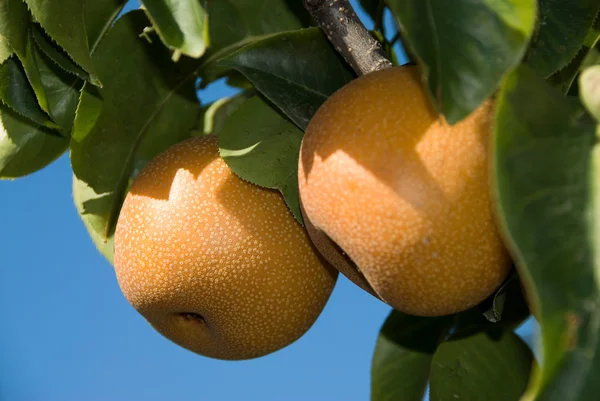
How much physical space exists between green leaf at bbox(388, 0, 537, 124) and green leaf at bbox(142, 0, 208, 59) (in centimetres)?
18

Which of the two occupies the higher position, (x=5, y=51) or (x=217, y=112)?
(x=5, y=51)

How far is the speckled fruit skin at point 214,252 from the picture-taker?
0.98 metres

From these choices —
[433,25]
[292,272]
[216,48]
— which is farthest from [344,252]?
[216,48]

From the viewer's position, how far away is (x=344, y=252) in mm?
866

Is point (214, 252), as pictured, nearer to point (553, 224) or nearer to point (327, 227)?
point (327, 227)

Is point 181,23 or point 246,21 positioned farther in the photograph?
point 246,21

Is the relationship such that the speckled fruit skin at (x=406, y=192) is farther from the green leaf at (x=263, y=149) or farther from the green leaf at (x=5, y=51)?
the green leaf at (x=5, y=51)

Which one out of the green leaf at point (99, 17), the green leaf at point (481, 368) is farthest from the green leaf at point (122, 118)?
the green leaf at point (481, 368)

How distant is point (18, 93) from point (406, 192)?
1.83 feet

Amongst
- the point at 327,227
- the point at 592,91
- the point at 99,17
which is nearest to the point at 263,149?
the point at 327,227

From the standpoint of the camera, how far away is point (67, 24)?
2.98 feet

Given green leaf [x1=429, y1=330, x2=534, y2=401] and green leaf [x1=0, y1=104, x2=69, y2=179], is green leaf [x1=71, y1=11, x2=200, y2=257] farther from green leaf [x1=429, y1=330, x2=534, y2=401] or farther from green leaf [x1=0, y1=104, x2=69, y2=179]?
green leaf [x1=429, y1=330, x2=534, y2=401]

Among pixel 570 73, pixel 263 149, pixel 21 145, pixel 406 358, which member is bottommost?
pixel 406 358

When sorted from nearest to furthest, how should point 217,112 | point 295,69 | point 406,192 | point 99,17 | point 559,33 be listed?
point 406,192 → point 559,33 → point 295,69 → point 99,17 → point 217,112
